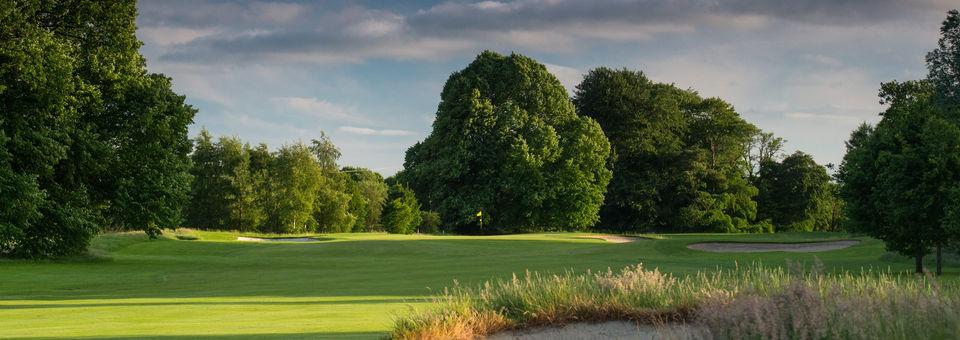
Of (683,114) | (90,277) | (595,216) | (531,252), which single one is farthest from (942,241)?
(683,114)

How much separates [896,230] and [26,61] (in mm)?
26551

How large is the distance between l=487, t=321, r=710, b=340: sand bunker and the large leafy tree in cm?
4643

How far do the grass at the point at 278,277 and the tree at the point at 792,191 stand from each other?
23483mm

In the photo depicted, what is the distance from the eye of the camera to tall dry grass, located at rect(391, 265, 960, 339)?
29.3 feet

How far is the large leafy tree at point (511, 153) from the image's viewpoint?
60438 millimetres

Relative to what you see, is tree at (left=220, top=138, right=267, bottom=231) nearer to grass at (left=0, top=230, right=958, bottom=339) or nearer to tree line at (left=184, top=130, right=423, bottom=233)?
tree line at (left=184, top=130, right=423, bottom=233)

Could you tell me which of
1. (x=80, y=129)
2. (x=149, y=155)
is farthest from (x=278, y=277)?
(x=80, y=129)

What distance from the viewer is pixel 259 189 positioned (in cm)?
7762

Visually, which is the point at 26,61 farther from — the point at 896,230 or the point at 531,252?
the point at 896,230

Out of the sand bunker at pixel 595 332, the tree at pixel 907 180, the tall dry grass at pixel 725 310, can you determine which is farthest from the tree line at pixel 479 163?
the sand bunker at pixel 595 332

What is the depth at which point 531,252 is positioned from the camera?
124 ft

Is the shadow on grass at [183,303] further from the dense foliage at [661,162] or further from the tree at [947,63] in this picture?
the dense foliage at [661,162]

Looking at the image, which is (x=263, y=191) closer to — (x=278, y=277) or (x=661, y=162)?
(x=661, y=162)

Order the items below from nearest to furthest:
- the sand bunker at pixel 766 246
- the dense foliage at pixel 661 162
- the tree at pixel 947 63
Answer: the tree at pixel 947 63 → the sand bunker at pixel 766 246 → the dense foliage at pixel 661 162
